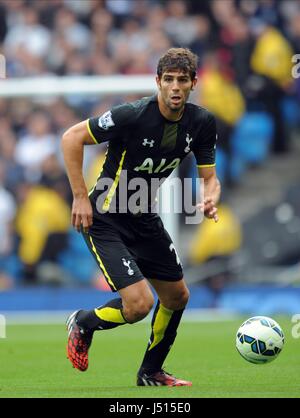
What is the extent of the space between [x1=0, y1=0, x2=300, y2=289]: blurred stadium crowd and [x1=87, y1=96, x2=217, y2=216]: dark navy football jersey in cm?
889

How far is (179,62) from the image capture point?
27.4ft

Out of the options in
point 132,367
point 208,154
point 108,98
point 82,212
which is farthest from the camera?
point 108,98

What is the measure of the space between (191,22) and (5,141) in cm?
378

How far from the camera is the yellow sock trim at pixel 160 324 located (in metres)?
8.95

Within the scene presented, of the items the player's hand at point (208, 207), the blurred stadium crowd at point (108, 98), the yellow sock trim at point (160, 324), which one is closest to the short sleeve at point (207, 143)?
the player's hand at point (208, 207)

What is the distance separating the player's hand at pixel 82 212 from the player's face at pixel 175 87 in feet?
3.12

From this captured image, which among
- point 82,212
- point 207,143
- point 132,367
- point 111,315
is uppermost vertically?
point 207,143

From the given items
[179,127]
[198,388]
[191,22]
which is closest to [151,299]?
[198,388]

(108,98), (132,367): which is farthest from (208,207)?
(108,98)

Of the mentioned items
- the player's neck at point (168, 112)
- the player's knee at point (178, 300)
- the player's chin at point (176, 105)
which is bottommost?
the player's knee at point (178, 300)

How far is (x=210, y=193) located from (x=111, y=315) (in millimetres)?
1213

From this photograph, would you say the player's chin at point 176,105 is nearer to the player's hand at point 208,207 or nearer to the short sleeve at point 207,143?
the short sleeve at point 207,143

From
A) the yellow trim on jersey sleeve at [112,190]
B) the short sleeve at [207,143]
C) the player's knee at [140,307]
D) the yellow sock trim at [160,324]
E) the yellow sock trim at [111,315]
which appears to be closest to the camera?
the player's knee at [140,307]

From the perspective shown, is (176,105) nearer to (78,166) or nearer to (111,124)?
(111,124)
